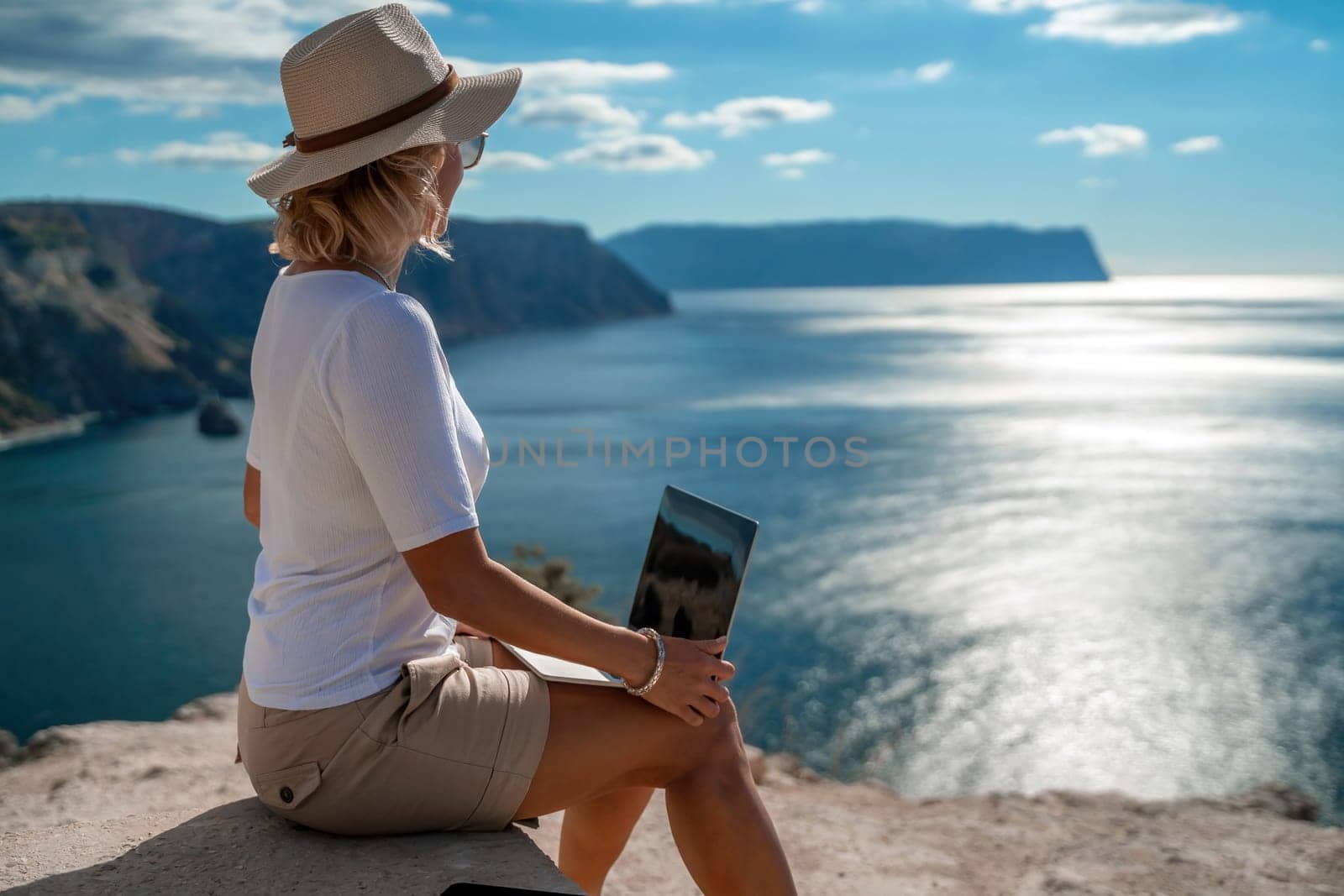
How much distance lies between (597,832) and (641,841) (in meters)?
1.46

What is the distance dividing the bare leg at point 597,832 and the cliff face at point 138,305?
2860cm

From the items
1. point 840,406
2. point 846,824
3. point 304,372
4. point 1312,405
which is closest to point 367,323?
point 304,372

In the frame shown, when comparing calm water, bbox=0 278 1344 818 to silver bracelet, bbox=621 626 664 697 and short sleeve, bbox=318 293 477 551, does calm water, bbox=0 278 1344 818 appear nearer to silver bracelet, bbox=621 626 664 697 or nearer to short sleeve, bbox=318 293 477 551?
silver bracelet, bbox=621 626 664 697

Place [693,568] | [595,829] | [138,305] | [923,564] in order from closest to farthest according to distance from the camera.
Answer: [693,568], [595,829], [923,564], [138,305]

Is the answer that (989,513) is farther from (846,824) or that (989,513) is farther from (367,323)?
(367,323)

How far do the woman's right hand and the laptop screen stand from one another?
0.34 feet

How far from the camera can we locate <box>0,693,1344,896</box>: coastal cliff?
1719mm

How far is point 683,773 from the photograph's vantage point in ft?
5.55

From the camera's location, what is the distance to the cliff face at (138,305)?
2131 inches

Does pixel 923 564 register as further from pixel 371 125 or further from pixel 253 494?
pixel 371 125

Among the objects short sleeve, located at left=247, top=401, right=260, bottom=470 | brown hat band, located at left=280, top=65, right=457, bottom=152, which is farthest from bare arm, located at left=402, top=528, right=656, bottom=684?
brown hat band, located at left=280, top=65, right=457, bottom=152

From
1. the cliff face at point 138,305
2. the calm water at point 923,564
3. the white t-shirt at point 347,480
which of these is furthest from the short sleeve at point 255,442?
the cliff face at point 138,305

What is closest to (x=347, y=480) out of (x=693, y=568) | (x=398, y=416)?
(x=398, y=416)

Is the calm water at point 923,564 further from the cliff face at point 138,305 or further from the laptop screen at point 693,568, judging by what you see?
the cliff face at point 138,305
